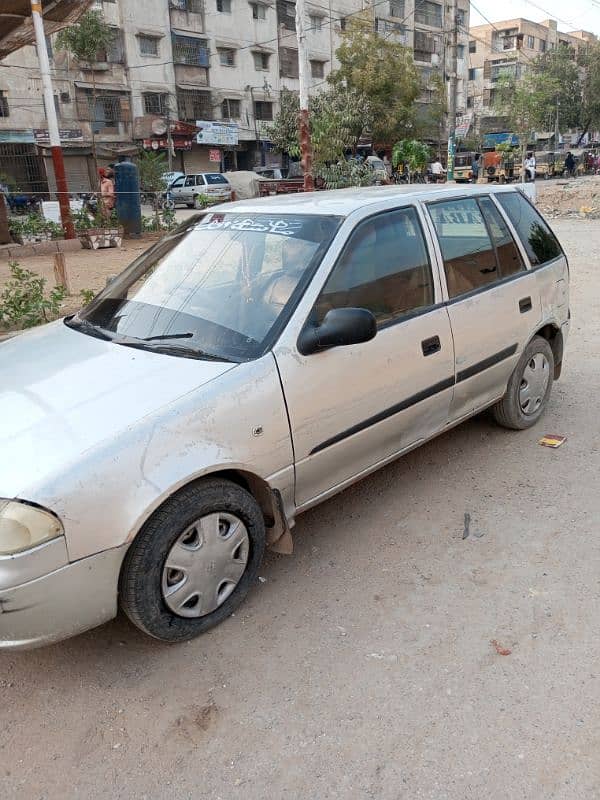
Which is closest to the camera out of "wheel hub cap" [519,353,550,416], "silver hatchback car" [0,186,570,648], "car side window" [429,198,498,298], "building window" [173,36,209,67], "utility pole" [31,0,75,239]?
"silver hatchback car" [0,186,570,648]

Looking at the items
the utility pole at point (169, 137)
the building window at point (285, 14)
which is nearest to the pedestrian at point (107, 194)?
the utility pole at point (169, 137)

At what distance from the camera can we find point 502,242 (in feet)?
13.4

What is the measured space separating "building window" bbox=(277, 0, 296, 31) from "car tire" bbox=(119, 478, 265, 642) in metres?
47.4

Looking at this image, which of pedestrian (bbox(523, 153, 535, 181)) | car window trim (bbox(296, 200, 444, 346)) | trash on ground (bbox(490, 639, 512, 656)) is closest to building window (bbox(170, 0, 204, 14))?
pedestrian (bbox(523, 153, 535, 181))

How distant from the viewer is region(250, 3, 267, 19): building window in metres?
41.1

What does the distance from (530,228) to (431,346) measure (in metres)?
1.54

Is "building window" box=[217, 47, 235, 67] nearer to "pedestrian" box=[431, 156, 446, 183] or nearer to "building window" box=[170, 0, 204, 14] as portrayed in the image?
"building window" box=[170, 0, 204, 14]

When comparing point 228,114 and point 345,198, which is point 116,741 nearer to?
point 345,198

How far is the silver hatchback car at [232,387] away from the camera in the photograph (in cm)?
225

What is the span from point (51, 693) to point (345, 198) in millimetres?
2749

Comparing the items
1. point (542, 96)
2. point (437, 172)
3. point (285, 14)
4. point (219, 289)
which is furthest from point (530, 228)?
point (285, 14)

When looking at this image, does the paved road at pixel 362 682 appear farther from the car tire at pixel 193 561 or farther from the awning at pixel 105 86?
the awning at pixel 105 86

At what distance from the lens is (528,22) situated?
67250 mm

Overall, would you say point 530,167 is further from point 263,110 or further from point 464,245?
point 464,245
